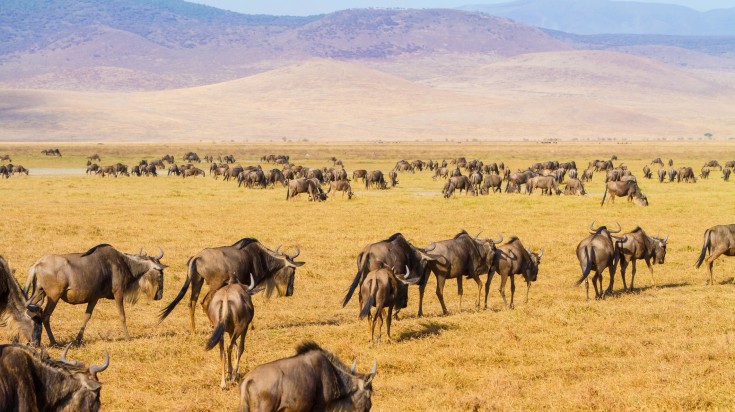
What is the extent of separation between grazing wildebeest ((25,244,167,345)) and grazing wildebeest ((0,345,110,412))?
454 centimetres

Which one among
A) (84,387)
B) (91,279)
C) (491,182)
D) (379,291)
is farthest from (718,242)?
(491,182)

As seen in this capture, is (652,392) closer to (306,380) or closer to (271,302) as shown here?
(306,380)

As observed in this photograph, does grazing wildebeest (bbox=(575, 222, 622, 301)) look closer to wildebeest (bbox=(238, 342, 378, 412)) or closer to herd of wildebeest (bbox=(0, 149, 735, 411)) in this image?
herd of wildebeest (bbox=(0, 149, 735, 411))

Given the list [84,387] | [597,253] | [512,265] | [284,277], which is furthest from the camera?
[597,253]

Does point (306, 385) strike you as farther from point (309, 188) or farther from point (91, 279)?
point (309, 188)

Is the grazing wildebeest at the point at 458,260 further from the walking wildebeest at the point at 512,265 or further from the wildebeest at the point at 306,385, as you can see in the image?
the wildebeest at the point at 306,385

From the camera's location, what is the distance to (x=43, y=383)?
8.24m

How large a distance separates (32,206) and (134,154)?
67.6 metres

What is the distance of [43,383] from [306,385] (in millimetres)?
2719

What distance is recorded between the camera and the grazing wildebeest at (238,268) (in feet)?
46.4

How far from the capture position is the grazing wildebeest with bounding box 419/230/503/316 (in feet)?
53.3

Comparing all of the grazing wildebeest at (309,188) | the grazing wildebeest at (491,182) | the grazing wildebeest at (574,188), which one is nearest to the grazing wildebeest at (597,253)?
the grazing wildebeest at (309,188)

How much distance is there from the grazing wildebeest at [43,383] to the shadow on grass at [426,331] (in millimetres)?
6592

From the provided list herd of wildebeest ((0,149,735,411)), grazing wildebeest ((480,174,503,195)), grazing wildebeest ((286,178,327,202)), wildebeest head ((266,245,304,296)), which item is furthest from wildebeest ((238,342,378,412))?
grazing wildebeest ((480,174,503,195))
